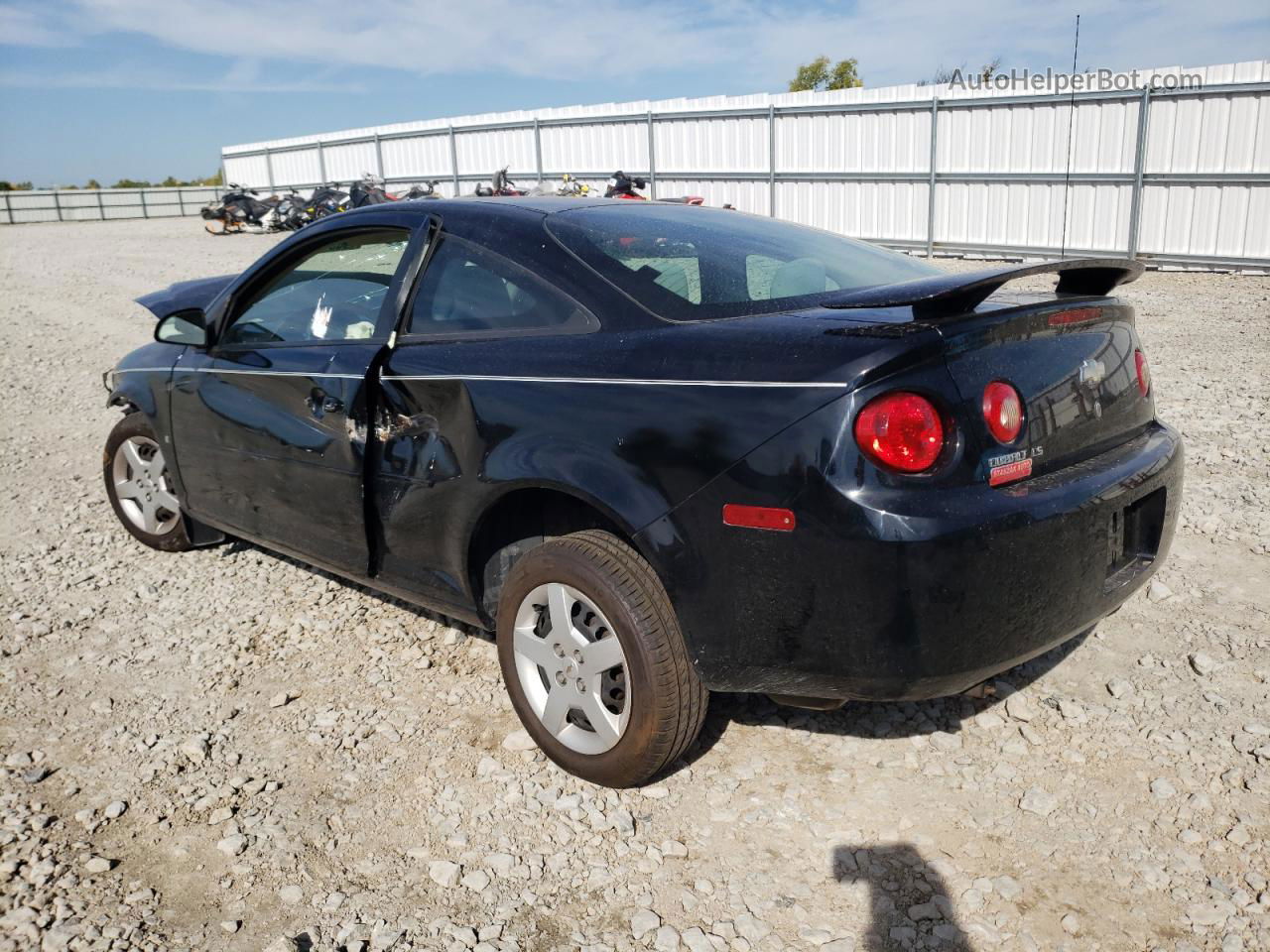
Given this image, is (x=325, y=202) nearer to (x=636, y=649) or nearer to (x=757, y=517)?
(x=636, y=649)

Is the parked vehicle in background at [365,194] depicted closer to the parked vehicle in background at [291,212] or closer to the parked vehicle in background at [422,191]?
the parked vehicle in background at [422,191]

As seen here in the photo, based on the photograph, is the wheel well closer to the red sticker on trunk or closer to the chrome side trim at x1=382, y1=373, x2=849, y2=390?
the chrome side trim at x1=382, y1=373, x2=849, y2=390

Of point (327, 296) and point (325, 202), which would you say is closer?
point (327, 296)

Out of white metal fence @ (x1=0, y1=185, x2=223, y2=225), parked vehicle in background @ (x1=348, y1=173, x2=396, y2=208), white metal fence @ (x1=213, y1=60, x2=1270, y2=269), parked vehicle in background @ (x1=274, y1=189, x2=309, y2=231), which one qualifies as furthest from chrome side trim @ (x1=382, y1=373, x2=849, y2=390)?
white metal fence @ (x1=0, y1=185, x2=223, y2=225)

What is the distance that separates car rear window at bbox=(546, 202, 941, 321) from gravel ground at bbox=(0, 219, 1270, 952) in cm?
133

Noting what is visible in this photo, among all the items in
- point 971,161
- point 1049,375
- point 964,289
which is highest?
point 971,161

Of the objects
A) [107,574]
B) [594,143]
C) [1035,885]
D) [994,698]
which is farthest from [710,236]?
[594,143]

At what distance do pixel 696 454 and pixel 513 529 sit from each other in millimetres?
890

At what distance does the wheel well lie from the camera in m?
2.95

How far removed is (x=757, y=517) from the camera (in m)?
2.35

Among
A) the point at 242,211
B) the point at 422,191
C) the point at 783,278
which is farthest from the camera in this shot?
the point at 242,211

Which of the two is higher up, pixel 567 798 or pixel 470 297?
pixel 470 297

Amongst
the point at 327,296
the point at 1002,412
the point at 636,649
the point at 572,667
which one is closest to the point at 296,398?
the point at 327,296

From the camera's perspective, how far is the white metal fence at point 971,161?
1419cm
